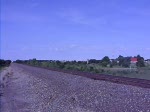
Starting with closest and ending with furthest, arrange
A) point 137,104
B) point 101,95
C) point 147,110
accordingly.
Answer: point 147,110 → point 137,104 → point 101,95

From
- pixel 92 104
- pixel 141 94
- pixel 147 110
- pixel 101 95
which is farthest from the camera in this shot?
pixel 101 95

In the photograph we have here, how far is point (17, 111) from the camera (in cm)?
2302

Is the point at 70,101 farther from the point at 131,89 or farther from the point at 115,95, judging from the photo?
the point at 131,89

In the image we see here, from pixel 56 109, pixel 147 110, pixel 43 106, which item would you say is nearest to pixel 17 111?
pixel 43 106

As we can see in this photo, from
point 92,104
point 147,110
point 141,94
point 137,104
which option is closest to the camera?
point 147,110

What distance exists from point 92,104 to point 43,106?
3826mm

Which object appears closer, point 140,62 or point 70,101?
point 70,101

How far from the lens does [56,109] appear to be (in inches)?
834

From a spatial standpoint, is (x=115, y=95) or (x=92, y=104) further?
(x=115, y=95)

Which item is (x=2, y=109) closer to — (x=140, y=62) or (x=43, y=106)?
(x=43, y=106)

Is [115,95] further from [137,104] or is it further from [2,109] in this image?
[2,109]

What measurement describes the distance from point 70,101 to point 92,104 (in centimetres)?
293

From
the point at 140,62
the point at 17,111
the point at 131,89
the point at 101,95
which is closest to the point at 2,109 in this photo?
the point at 17,111

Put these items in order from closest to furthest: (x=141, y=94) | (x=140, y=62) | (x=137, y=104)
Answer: (x=137, y=104) → (x=141, y=94) → (x=140, y=62)
